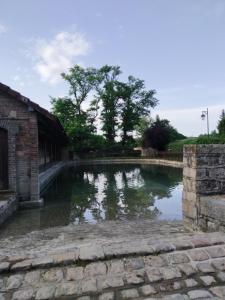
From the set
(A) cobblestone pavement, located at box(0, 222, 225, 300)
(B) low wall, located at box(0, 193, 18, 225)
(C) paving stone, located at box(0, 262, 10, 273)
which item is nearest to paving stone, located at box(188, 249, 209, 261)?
(A) cobblestone pavement, located at box(0, 222, 225, 300)

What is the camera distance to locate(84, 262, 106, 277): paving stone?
2.44 meters

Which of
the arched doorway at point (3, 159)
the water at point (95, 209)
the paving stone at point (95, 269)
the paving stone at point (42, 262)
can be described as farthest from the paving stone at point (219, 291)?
the arched doorway at point (3, 159)

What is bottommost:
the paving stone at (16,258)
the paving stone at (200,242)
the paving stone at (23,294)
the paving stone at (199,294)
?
the paving stone at (199,294)

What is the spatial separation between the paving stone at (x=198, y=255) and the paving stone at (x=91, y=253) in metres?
0.89

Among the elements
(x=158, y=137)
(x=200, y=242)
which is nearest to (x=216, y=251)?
(x=200, y=242)

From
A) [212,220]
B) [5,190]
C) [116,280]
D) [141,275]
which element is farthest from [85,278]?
[5,190]

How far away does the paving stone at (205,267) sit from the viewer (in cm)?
247

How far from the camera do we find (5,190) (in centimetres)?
783

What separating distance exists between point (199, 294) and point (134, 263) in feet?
2.15

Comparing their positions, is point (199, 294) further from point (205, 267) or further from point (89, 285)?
point (89, 285)

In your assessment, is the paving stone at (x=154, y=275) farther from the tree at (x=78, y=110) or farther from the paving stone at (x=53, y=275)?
the tree at (x=78, y=110)

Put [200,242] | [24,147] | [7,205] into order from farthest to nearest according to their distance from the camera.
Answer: [24,147] → [7,205] → [200,242]

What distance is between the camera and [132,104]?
39906 mm

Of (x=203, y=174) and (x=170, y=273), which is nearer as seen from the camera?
(x=170, y=273)
